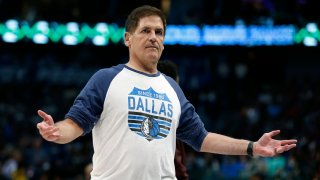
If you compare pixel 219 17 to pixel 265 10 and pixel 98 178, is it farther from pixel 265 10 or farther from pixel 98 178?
→ pixel 98 178

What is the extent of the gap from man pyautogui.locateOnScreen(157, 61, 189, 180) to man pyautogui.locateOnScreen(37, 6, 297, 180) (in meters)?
0.83

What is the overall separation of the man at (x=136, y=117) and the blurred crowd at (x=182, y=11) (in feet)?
38.1

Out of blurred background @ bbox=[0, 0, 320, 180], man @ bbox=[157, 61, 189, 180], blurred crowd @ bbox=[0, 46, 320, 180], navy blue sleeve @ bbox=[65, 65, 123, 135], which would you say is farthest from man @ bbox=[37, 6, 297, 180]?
blurred background @ bbox=[0, 0, 320, 180]

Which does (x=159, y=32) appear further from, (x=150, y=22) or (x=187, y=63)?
(x=187, y=63)

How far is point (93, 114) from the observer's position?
3.96 meters

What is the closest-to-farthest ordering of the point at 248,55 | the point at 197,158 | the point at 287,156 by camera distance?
1. the point at 287,156
2. the point at 197,158
3. the point at 248,55

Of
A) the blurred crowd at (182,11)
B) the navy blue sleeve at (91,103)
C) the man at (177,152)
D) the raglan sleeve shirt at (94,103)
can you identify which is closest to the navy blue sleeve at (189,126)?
the raglan sleeve shirt at (94,103)

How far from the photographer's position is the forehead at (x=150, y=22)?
4.14 m

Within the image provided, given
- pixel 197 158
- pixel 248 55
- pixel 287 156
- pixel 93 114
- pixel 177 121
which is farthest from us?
pixel 248 55

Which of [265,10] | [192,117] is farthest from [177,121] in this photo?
[265,10]

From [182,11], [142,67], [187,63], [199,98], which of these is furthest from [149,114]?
[187,63]

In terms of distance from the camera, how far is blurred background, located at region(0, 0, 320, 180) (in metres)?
14.6

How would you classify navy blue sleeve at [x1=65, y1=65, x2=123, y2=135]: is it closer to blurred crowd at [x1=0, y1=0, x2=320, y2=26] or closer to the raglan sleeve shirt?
the raglan sleeve shirt

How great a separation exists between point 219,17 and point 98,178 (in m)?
12.3
